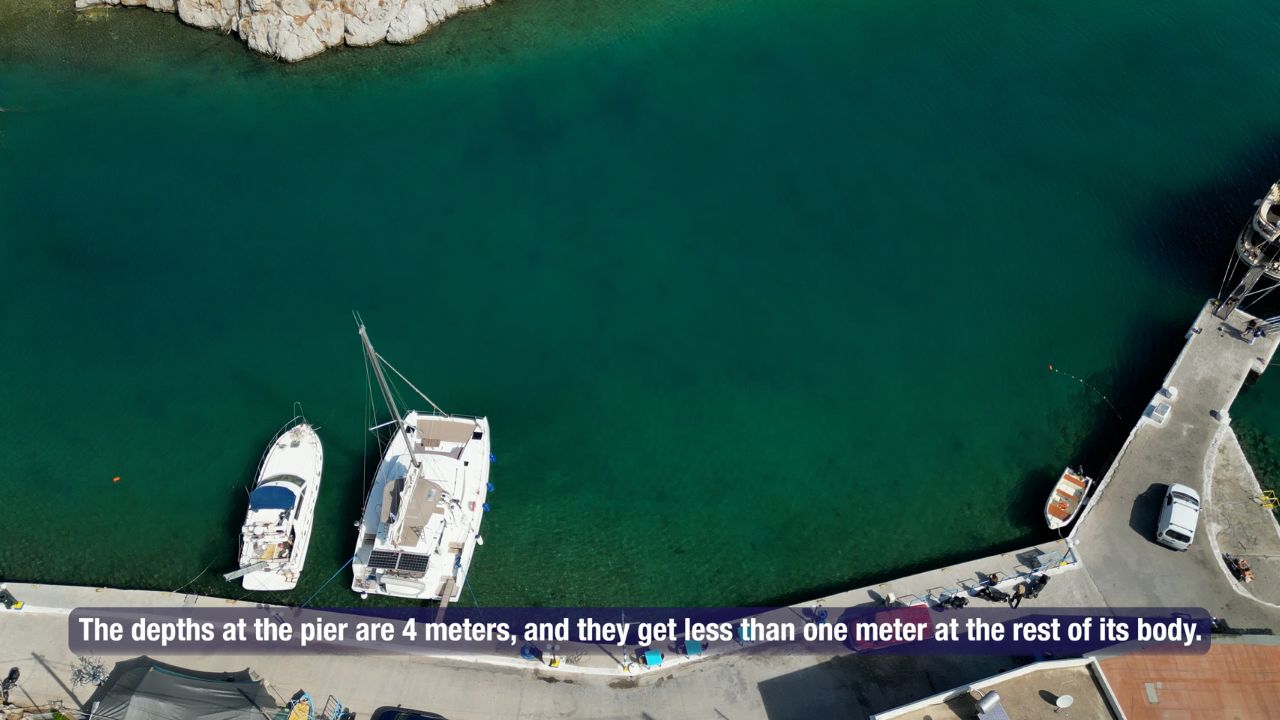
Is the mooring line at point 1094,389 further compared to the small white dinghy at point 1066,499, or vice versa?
the mooring line at point 1094,389

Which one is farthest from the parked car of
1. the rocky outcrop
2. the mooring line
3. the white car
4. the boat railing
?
the rocky outcrop

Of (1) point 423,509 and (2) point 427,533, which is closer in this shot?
(2) point 427,533

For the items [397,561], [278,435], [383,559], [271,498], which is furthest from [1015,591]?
[278,435]

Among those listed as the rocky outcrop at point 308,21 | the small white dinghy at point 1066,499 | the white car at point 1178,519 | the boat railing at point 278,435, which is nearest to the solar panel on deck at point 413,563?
the boat railing at point 278,435

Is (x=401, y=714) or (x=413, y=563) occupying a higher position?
(x=413, y=563)

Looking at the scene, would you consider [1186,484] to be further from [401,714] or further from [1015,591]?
[401,714]

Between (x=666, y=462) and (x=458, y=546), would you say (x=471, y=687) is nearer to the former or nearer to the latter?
(x=458, y=546)

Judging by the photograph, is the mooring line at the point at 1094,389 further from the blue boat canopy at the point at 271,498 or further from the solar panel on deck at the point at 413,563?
the blue boat canopy at the point at 271,498
